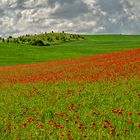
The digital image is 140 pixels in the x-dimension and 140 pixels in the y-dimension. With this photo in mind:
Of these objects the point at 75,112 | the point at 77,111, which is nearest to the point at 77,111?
the point at 77,111

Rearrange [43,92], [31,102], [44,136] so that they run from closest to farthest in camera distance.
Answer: [44,136]
[31,102]
[43,92]

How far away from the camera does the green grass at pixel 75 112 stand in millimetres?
9859

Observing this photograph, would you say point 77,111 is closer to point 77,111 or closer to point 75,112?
point 77,111

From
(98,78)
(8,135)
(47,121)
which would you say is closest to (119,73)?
(98,78)

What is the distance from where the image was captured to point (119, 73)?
75.5 feet

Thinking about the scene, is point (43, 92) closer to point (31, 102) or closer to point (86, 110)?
point (31, 102)

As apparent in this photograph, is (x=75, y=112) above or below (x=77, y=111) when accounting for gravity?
below

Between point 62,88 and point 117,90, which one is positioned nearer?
point 117,90

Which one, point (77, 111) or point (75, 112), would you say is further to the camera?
point (75, 112)

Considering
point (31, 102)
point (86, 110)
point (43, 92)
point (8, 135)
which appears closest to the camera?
point (8, 135)

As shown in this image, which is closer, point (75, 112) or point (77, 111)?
point (77, 111)

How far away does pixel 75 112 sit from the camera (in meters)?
12.9

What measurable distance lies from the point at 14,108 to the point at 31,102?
1.12 metres

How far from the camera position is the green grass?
9.86m
